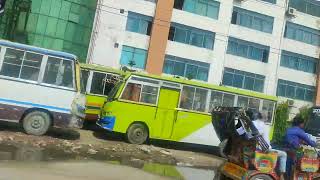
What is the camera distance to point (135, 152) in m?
14.9

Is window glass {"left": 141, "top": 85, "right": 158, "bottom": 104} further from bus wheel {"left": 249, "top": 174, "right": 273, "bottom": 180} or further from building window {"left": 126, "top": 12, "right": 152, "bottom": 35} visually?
building window {"left": 126, "top": 12, "right": 152, "bottom": 35}

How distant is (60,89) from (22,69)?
1.28 metres

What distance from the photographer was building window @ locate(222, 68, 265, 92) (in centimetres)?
3825

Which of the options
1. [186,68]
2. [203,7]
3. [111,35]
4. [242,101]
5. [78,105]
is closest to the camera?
[78,105]

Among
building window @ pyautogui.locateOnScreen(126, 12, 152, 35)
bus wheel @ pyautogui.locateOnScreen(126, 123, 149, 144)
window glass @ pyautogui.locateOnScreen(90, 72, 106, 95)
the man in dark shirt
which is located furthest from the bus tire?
building window @ pyautogui.locateOnScreen(126, 12, 152, 35)

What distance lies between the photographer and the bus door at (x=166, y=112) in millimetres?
17016

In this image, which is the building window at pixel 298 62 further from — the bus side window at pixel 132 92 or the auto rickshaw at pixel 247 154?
the auto rickshaw at pixel 247 154

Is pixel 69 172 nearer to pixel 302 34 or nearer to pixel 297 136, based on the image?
pixel 297 136

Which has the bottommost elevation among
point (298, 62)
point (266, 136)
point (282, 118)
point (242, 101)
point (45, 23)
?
point (266, 136)

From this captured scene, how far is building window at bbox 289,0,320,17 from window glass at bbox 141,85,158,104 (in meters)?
28.6

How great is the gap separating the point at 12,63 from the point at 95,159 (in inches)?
170

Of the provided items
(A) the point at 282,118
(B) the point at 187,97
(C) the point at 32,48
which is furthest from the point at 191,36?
(C) the point at 32,48

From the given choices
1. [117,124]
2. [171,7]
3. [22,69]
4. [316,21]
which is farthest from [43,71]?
[316,21]

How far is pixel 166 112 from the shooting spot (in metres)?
17.1
